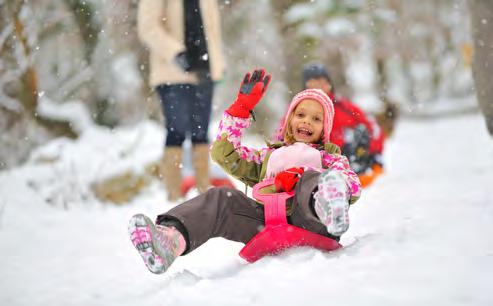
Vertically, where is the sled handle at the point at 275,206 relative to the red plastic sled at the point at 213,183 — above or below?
above

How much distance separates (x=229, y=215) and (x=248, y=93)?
0.59 meters

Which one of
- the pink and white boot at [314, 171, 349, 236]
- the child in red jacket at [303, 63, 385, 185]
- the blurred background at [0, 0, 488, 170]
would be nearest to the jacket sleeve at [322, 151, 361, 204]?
the pink and white boot at [314, 171, 349, 236]

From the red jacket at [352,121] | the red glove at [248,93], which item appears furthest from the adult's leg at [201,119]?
the red glove at [248,93]

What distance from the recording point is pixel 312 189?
208 centimetres

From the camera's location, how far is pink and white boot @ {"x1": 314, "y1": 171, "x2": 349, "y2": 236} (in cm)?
188

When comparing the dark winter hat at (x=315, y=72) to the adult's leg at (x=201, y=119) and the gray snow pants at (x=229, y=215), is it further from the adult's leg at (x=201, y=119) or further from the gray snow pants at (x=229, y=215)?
the gray snow pants at (x=229, y=215)

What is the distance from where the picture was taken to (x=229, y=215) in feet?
7.64

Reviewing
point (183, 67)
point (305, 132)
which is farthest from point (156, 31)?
point (305, 132)

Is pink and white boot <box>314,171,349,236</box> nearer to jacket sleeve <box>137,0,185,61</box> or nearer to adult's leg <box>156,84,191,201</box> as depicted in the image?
adult's leg <box>156,84,191,201</box>

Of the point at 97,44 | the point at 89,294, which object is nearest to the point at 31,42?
the point at 97,44

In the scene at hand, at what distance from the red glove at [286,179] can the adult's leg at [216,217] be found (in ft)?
0.60

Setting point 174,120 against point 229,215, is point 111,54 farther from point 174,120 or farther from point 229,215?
point 229,215

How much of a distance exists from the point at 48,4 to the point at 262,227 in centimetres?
531

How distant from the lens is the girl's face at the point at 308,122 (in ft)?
8.46
